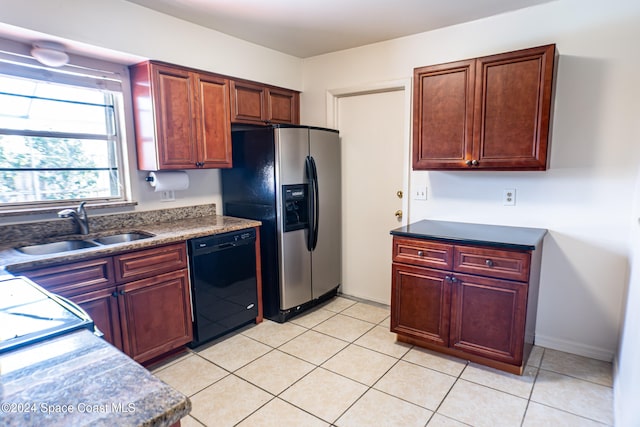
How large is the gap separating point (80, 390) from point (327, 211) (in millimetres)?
2684

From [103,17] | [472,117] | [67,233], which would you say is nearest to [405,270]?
[472,117]

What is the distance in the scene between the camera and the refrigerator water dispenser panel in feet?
9.71

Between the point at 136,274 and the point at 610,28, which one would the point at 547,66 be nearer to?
the point at 610,28

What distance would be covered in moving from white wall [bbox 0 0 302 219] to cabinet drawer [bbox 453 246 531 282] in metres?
2.14

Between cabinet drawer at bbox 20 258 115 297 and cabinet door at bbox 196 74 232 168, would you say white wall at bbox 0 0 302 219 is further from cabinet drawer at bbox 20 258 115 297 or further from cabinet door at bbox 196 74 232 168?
cabinet drawer at bbox 20 258 115 297

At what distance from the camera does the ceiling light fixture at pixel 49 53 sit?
2.17 meters

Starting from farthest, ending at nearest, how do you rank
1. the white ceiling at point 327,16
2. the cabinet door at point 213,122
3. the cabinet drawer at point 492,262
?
Result: the cabinet door at point 213,122 < the white ceiling at point 327,16 < the cabinet drawer at point 492,262

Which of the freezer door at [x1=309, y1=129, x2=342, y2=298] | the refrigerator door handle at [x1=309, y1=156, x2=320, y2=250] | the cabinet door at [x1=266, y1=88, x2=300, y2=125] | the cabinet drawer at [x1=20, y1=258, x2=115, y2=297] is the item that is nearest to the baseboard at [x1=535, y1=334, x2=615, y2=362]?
the freezer door at [x1=309, y1=129, x2=342, y2=298]

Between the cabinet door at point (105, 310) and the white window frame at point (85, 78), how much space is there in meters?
0.74

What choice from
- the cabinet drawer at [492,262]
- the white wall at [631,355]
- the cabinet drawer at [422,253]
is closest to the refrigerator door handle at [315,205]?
the cabinet drawer at [422,253]

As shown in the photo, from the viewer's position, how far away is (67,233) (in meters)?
2.41

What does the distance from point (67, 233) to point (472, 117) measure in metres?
2.82

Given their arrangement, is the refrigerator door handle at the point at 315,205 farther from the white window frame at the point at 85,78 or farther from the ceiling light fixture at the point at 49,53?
the ceiling light fixture at the point at 49,53

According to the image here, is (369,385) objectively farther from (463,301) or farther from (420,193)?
(420,193)
